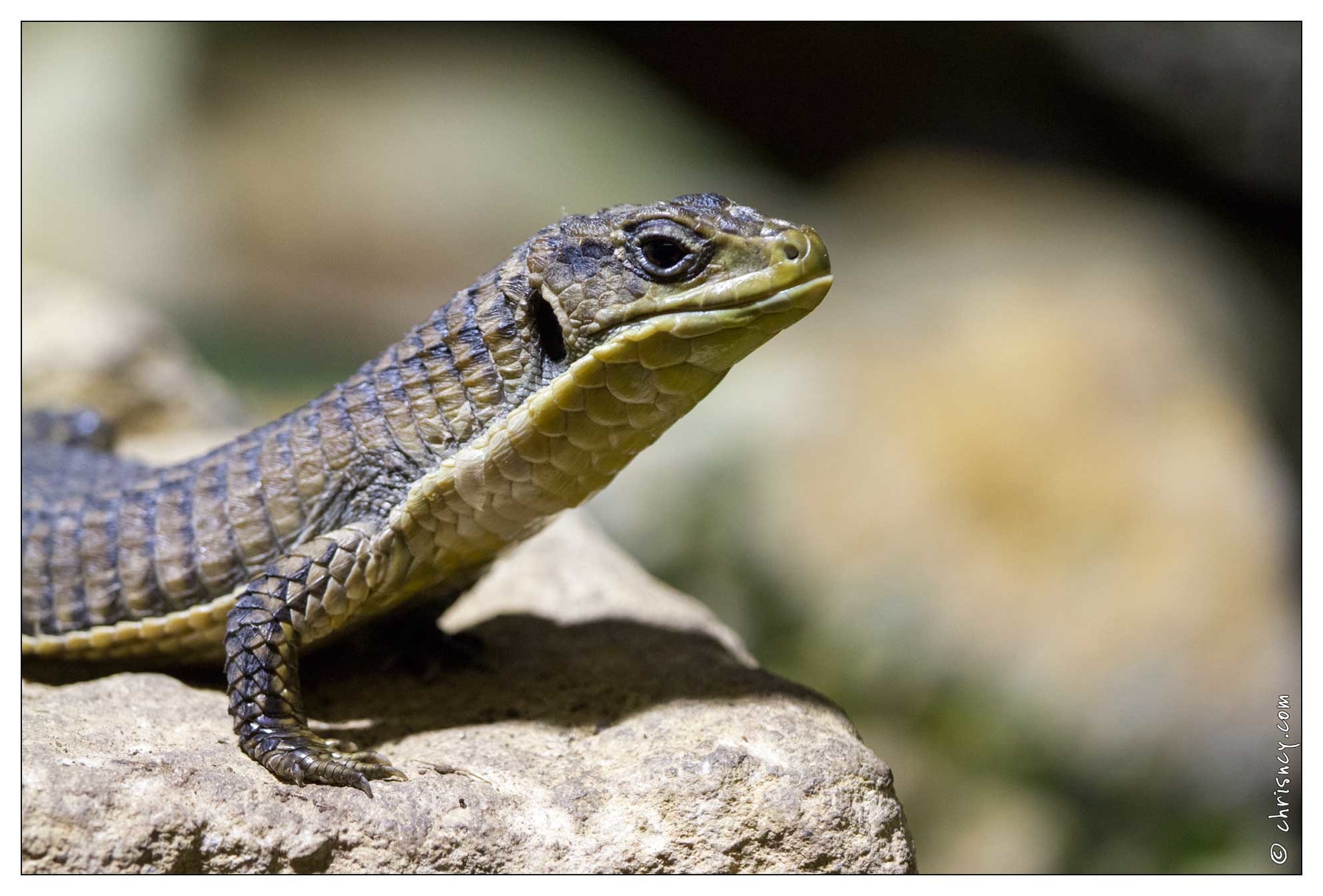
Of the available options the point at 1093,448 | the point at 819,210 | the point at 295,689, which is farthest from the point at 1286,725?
the point at 819,210

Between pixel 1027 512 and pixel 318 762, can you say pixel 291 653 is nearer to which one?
pixel 318 762

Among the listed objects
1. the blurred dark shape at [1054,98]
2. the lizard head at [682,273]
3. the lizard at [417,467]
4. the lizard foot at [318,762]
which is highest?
the blurred dark shape at [1054,98]

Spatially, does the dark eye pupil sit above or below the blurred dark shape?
below

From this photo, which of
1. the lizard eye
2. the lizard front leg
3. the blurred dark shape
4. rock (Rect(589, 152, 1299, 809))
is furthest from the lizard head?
the blurred dark shape

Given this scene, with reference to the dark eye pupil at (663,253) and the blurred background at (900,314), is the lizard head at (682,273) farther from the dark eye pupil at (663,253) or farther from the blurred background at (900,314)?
the blurred background at (900,314)

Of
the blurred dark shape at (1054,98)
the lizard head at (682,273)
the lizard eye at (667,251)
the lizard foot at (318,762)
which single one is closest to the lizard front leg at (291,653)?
the lizard foot at (318,762)

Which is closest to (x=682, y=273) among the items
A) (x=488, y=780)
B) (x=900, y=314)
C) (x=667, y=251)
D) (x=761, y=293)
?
(x=667, y=251)

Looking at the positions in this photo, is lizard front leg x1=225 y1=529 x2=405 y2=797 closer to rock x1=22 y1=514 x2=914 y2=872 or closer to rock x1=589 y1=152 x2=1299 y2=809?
rock x1=22 y1=514 x2=914 y2=872
